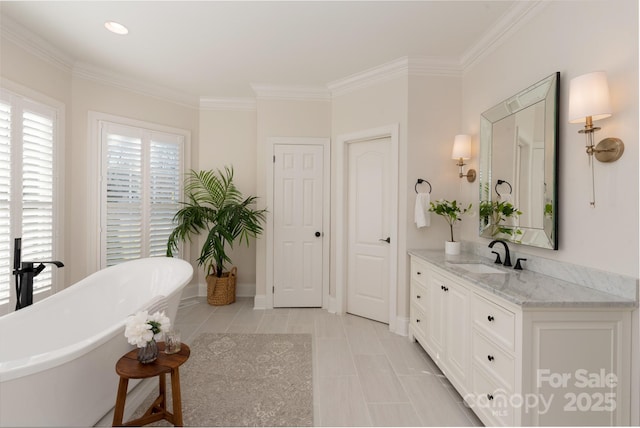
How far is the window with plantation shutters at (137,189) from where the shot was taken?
11.5 ft

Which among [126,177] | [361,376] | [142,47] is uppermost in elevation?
[142,47]

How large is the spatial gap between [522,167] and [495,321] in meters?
1.22

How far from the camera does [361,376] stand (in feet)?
7.79

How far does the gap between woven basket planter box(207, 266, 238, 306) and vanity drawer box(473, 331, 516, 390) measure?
3.13m

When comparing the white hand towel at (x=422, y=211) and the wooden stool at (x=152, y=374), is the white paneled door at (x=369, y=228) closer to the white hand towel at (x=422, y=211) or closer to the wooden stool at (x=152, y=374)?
the white hand towel at (x=422, y=211)

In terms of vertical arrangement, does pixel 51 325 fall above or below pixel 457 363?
Answer: above

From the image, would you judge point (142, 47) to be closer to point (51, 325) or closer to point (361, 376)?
point (51, 325)

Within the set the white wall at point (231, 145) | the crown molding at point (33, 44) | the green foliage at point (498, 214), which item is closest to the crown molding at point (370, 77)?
the white wall at point (231, 145)

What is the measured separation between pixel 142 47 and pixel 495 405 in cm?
405

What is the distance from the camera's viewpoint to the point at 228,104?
4.36 meters

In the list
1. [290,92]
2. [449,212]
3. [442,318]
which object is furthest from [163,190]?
[442,318]

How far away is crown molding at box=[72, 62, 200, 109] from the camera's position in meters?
3.31

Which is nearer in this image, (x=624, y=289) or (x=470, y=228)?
(x=624, y=289)

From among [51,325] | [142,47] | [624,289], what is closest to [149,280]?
[51,325]
